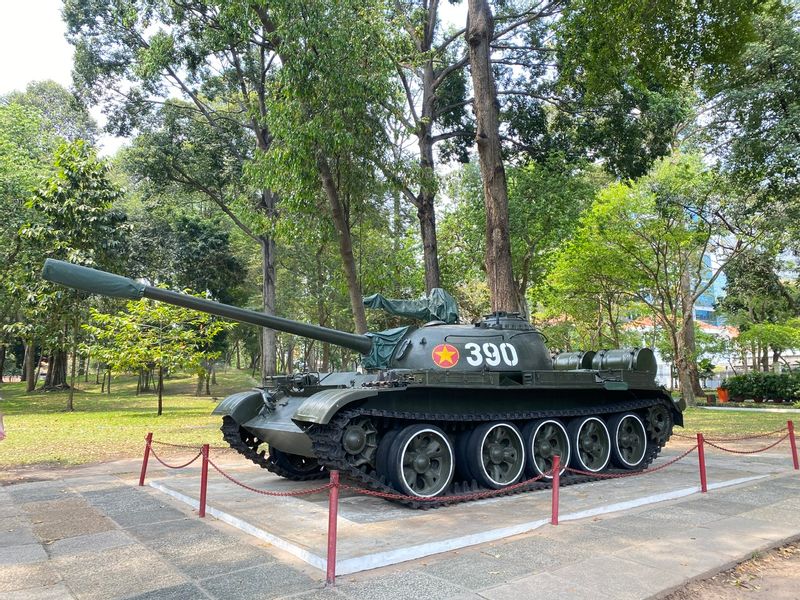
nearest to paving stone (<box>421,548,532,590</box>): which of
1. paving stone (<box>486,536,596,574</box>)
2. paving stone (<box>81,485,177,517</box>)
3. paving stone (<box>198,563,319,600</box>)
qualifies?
paving stone (<box>486,536,596,574</box>)

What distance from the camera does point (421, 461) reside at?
751 cm

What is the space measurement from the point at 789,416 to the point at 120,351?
21.7 m

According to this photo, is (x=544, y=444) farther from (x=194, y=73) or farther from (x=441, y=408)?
(x=194, y=73)

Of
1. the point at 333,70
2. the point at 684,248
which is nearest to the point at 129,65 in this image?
the point at 333,70

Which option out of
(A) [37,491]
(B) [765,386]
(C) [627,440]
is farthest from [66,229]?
(B) [765,386]

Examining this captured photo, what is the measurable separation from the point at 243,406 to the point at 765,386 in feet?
87.2

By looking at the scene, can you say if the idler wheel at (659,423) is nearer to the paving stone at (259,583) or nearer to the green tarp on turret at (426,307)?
the green tarp on turret at (426,307)

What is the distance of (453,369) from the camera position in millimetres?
8320

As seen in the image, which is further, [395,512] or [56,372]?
[56,372]

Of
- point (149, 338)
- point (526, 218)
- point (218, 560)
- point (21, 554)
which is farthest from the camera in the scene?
point (526, 218)

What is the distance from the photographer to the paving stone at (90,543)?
580 centimetres

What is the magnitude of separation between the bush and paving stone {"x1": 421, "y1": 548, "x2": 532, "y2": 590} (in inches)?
1030

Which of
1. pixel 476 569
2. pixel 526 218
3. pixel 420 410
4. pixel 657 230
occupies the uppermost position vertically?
pixel 526 218

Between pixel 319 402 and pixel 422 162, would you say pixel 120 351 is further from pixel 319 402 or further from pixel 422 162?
pixel 319 402
